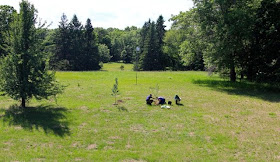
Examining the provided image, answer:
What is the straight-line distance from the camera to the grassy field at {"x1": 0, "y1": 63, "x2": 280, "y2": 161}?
325 inches

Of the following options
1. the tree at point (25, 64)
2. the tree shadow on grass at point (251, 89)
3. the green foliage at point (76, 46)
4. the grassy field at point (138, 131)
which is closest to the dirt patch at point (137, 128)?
the grassy field at point (138, 131)

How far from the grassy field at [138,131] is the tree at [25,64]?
1.23 meters

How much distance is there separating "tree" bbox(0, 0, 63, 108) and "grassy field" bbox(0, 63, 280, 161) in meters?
1.23

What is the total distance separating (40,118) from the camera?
40.3ft

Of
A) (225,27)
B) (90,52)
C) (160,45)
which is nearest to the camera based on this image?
(225,27)

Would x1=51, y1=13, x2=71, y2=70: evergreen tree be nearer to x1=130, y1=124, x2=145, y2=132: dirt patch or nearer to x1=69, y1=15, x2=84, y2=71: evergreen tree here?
x1=69, y1=15, x2=84, y2=71: evergreen tree

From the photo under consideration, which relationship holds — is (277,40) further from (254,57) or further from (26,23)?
(26,23)

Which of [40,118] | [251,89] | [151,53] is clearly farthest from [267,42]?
[151,53]

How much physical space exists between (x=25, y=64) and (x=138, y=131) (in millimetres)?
7817

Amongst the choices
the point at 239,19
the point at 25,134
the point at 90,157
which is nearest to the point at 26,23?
the point at 25,134

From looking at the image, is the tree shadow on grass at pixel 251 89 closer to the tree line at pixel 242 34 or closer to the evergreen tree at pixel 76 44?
the tree line at pixel 242 34

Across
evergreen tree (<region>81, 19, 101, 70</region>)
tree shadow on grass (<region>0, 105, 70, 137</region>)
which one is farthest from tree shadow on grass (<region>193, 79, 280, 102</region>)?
evergreen tree (<region>81, 19, 101, 70</region>)

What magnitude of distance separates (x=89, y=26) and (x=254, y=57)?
52183 mm

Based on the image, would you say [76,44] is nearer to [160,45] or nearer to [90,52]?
[90,52]
